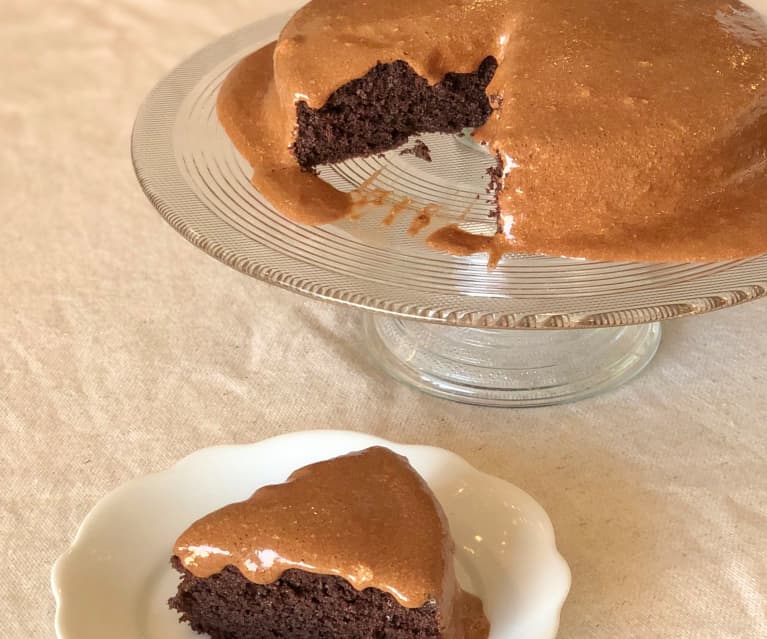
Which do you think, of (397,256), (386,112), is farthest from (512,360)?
(386,112)

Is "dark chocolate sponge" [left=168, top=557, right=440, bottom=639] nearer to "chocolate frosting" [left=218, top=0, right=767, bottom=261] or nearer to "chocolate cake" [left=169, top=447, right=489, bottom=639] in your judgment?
"chocolate cake" [left=169, top=447, right=489, bottom=639]

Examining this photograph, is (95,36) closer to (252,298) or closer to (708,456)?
(252,298)

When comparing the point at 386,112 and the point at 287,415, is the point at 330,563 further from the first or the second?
the point at 386,112

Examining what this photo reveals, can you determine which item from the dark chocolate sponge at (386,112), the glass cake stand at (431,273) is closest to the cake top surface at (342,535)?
the glass cake stand at (431,273)

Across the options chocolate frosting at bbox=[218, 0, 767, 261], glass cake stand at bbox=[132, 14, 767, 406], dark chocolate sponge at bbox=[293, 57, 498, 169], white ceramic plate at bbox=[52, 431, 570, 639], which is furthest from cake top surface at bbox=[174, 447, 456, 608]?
dark chocolate sponge at bbox=[293, 57, 498, 169]

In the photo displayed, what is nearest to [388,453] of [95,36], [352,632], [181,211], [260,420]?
[352,632]

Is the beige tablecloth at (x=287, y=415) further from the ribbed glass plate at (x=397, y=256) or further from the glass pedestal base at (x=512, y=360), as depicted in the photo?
the ribbed glass plate at (x=397, y=256)
